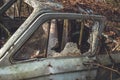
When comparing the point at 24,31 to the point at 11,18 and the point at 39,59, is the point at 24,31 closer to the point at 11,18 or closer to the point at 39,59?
the point at 39,59

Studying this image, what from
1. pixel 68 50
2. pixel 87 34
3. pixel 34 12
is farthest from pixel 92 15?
pixel 34 12

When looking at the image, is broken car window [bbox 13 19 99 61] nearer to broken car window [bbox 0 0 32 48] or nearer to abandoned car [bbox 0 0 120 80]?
abandoned car [bbox 0 0 120 80]

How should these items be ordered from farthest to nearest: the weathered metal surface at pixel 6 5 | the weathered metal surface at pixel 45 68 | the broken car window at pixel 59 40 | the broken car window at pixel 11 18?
the weathered metal surface at pixel 6 5 → the broken car window at pixel 11 18 → the broken car window at pixel 59 40 → the weathered metal surface at pixel 45 68

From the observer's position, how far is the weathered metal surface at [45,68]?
13.3 feet

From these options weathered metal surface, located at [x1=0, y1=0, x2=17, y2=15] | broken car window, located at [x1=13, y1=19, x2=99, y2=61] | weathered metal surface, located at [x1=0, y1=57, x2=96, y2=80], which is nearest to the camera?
weathered metal surface, located at [x1=0, y1=57, x2=96, y2=80]

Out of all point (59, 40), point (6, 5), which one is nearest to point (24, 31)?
point (59, 40)

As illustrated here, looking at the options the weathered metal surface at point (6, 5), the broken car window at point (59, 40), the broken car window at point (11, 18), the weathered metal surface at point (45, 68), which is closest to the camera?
the weathered metal surface at point (45, 68)

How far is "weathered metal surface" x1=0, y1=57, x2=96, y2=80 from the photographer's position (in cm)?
405

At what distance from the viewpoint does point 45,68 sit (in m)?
4.25

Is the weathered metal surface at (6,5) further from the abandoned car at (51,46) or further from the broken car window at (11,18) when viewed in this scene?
the abandoned car at (51,46)

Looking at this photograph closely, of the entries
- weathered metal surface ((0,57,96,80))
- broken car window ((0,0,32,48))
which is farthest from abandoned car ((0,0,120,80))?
broken car window ((0,0,32,48))

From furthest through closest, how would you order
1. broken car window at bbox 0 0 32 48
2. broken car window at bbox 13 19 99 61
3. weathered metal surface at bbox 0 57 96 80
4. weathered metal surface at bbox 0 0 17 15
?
weathered metal surface at bbox 0 0 17 15, broken car window at bbox 0 0 32 48, broken car window at bbox 13 19 99 61, weathered metal surface at bbox 0 57 96 80

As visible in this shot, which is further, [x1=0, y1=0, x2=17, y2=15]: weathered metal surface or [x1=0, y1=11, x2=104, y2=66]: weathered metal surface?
[x1=0, y1=0, x2=17, y2=15]: weathered metal surface

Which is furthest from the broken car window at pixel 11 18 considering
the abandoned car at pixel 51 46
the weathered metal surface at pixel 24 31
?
the weathered metal surface at pixel 24 31
